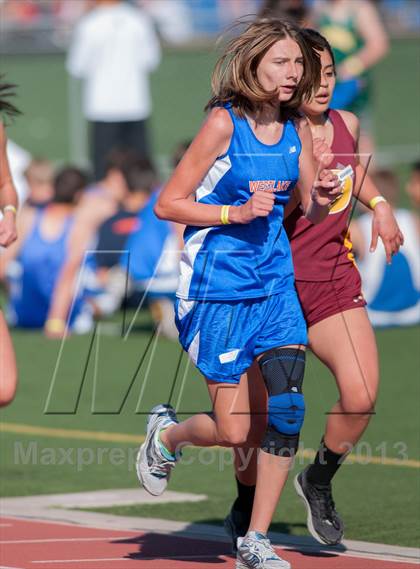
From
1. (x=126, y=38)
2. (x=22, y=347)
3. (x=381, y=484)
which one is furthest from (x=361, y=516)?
(x=126, y=38)

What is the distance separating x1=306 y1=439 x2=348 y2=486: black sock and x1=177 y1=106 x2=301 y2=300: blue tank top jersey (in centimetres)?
102

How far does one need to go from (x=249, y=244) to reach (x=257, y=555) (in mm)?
1286

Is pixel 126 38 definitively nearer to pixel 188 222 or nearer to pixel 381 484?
pixel 381 484

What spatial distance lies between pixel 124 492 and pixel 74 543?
1.29 metres

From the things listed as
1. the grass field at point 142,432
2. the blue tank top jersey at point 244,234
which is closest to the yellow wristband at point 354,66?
the grass field at point 142,432

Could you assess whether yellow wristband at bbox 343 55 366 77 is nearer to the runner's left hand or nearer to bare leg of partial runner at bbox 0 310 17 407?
the runner's left hand

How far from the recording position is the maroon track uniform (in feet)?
22.0

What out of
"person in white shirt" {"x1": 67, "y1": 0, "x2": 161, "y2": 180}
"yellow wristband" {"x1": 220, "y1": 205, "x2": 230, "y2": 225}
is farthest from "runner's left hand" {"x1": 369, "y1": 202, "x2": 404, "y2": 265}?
"person in white shirt" {"x1": 67, "y1": 0, "x2": 161, "y2": 180}

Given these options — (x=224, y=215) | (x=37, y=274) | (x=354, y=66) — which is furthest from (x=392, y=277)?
(x=224, y=215)

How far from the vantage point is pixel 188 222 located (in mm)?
6074

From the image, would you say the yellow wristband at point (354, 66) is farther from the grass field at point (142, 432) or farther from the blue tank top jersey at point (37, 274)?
the blue tank top jersey at point (37, 274)

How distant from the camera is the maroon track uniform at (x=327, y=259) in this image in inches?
264

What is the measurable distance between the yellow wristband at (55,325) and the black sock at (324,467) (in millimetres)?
7863

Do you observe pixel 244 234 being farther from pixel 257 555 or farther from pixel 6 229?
pixel 257 555
